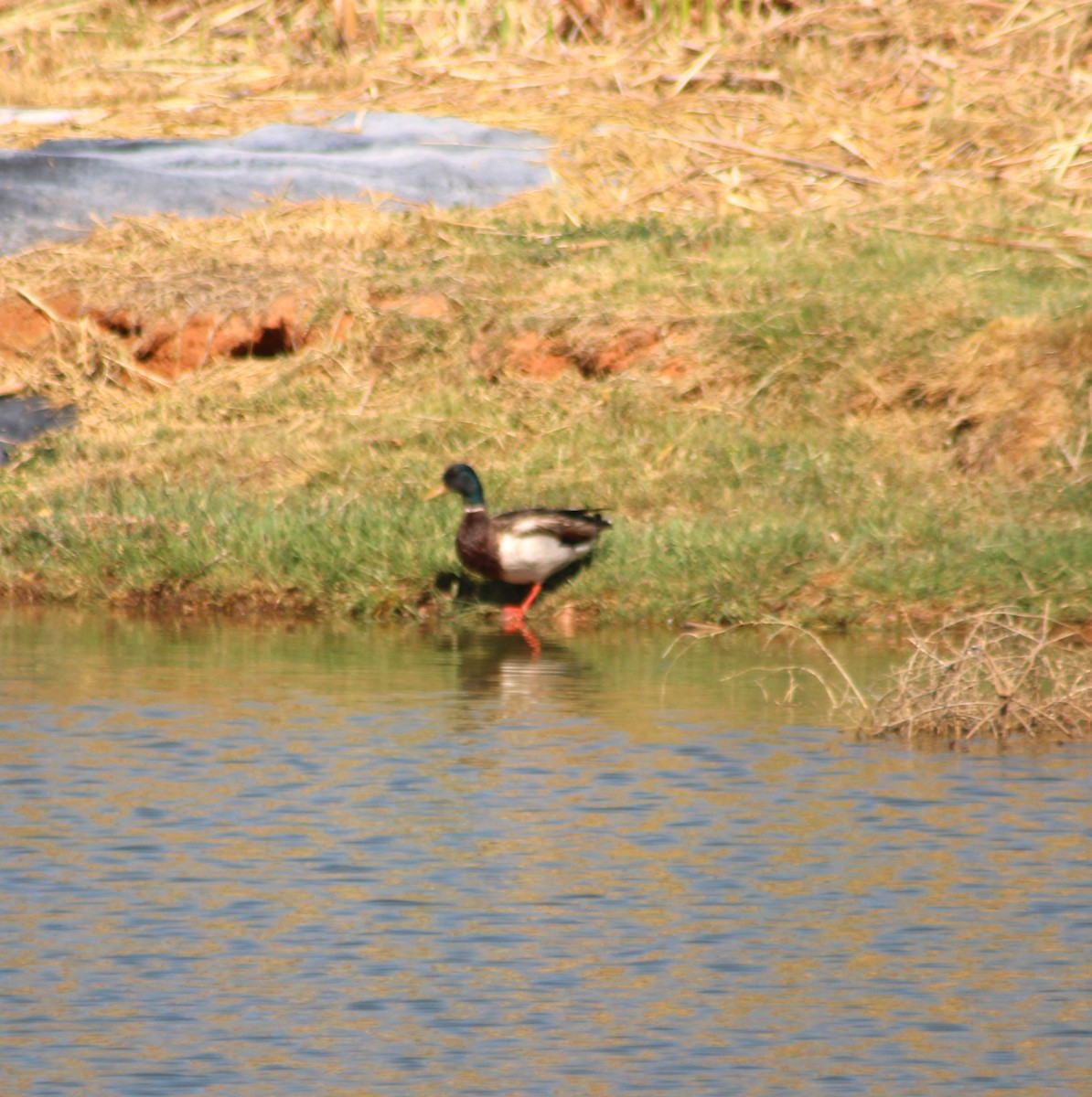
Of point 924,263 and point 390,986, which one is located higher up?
point 924,263

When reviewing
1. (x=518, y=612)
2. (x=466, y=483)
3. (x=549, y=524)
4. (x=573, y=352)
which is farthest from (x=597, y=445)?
(x=549, y=524)

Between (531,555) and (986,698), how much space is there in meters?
3.68

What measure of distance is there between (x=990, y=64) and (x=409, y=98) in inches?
191

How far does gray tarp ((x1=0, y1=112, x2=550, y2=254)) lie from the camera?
20.0 meters

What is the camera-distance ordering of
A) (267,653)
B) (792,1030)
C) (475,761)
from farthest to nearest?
(267,653) < (475,761) < (792,1030)

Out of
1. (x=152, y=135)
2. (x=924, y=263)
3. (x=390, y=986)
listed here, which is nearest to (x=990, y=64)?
(x=924, y=263)

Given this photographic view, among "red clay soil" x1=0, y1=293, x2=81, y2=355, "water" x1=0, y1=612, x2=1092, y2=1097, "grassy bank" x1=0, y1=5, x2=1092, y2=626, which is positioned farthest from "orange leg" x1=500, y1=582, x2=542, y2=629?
"red clay soil" x1=0, y1=293, x2=81, y2=355

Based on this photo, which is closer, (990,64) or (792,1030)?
(792,1030)

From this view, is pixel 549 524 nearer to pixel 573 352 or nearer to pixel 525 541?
pixel 525 541

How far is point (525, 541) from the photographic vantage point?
1405cm

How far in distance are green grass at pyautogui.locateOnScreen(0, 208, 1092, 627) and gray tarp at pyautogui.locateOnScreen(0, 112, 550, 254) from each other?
2.09ft

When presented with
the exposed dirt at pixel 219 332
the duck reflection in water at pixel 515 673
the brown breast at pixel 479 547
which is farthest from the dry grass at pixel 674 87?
the duck reflection in water at pixel 515 673

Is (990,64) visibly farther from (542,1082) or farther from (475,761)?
(542,1082)

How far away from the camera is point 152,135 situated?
2120 centimetres
